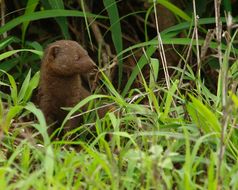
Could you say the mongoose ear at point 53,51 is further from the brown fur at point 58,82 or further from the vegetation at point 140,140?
the vegetation at point 140,140

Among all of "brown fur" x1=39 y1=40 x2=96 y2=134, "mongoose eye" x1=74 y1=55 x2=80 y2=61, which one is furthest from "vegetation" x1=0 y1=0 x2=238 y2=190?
"mongoose eye" x1=74 y1=55 x2=80 y2=61

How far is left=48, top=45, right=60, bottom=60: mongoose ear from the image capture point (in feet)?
18.0

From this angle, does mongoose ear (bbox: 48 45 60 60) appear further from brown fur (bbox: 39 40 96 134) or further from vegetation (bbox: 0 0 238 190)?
vegetation (bbox: 0 0 238 190)

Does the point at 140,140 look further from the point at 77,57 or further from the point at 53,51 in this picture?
the point at 53,51

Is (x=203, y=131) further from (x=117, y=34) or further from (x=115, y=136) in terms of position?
(x=117, y=34)

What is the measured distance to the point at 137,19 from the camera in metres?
7.24

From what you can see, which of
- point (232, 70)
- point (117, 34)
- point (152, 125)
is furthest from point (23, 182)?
point (117, 34)

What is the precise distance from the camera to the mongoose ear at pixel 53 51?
5.49 metres

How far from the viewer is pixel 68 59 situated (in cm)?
546

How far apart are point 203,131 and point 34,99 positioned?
248 centimetres

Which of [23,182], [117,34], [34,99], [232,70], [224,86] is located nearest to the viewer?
[23,182]

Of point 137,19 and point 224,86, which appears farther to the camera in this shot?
point 137,19

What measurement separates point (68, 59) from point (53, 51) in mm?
114

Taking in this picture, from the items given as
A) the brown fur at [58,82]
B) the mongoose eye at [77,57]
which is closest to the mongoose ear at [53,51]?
the brown fur at [58,82]
